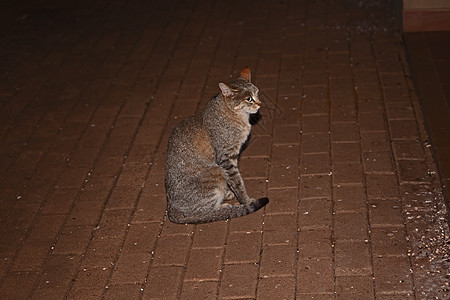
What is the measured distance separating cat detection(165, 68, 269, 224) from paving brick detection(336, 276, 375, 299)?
1101 mm

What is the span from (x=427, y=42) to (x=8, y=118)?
233 inches

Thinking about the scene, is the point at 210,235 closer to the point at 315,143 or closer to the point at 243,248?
the point at 243,248

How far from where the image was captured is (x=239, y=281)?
15.5 feet

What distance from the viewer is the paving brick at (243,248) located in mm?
4953

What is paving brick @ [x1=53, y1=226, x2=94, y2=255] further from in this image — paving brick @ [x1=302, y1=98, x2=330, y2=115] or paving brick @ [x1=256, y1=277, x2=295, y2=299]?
paving brick @ [x1=302, y1=98, x2=330, y2=115]

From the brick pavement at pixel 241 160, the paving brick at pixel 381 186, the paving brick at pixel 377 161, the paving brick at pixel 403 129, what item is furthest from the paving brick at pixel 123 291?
the paving brick at pixel 403 129

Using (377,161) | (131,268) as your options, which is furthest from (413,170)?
(131,268)

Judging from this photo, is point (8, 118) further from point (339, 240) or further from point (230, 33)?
point (339, 240)

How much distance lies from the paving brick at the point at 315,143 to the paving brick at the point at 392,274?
69.7 inches

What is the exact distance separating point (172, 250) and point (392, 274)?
1.90 m

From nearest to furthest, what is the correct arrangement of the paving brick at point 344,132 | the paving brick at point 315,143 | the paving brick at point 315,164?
1. the paving brick at point 315,164
2. the paving brick at point 315,143
3. the paving brick at point 344,132

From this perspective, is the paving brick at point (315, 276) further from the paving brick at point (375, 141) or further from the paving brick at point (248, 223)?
the paving brick at point (375, 141)

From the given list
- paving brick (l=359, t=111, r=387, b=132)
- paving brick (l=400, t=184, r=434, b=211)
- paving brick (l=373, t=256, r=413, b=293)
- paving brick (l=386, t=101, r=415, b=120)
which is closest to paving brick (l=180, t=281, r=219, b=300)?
paving brick (l=373, t=256, r=413, b=293)

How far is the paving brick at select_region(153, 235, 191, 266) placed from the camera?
16.5 feet
